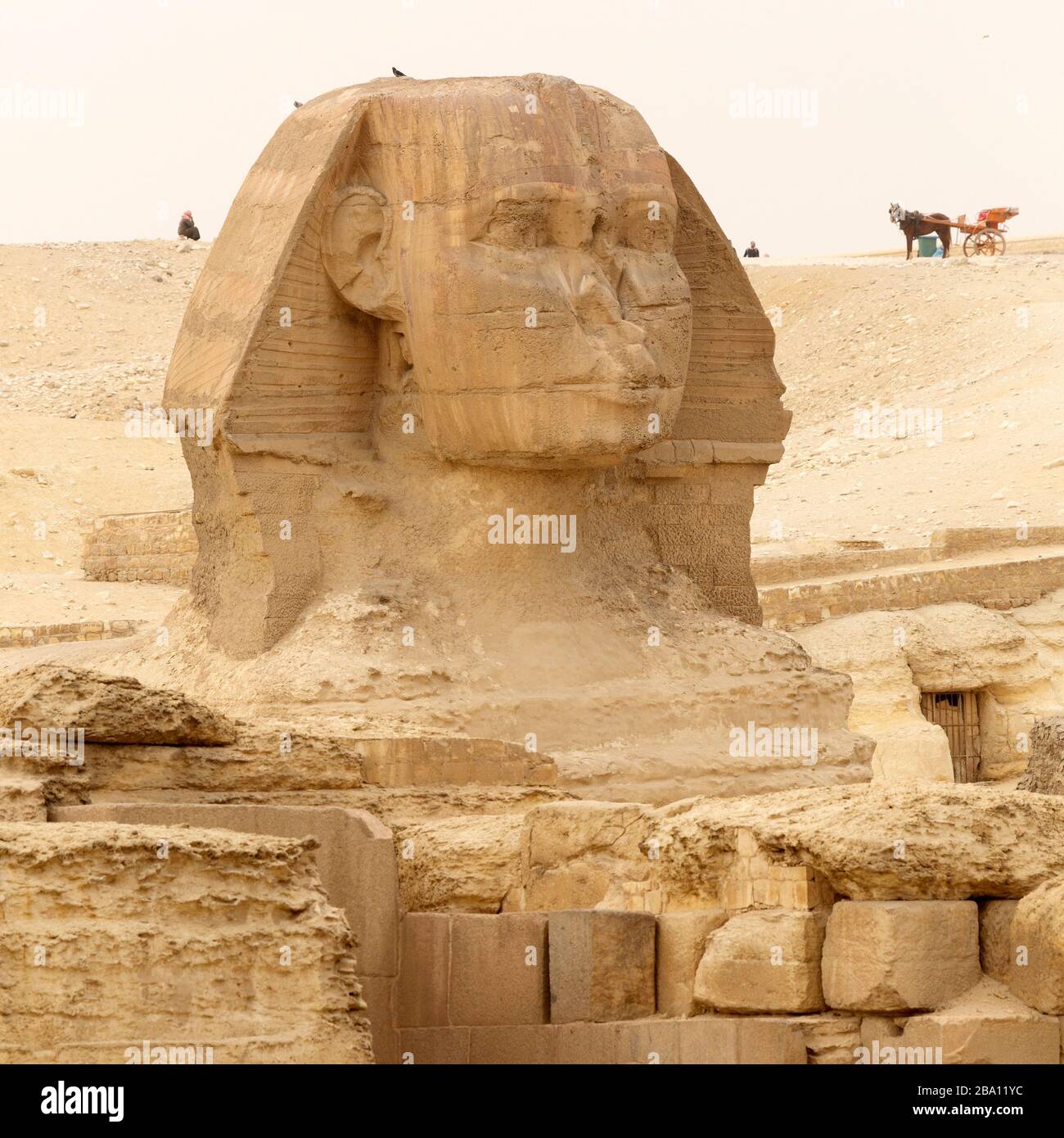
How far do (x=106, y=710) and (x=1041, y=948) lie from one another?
2.90m

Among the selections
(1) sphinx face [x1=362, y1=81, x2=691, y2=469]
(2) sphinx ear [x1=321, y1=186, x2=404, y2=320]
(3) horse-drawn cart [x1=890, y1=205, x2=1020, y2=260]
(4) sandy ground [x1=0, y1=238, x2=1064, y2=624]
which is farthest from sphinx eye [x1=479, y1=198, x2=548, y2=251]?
(3) horse-drawn cart [x1=890, y1=205, x2=1020, y2=260]

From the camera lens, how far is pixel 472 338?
9812 mm

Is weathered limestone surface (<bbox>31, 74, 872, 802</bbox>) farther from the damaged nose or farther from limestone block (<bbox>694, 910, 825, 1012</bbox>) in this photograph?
limestone block (<bbox>694, 910, 825, 1012</bbox>)

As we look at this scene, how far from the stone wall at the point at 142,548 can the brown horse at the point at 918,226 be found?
23.5m

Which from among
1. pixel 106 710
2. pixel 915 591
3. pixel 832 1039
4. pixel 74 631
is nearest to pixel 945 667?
pixel 915 591

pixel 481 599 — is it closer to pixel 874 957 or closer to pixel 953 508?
pixel 874 957

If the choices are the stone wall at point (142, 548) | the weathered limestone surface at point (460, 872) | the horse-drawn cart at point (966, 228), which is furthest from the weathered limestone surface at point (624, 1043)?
the horse-drawn cart at point (966, 228)

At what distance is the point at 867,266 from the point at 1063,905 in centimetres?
3720

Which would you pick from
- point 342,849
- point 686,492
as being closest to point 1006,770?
point 686,492

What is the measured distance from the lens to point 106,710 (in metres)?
7.61

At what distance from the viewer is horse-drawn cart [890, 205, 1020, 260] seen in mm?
43375

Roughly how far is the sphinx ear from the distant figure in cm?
4146

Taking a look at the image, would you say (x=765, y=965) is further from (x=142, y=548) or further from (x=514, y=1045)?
(x=142, y=548)

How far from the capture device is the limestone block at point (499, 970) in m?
6.98
